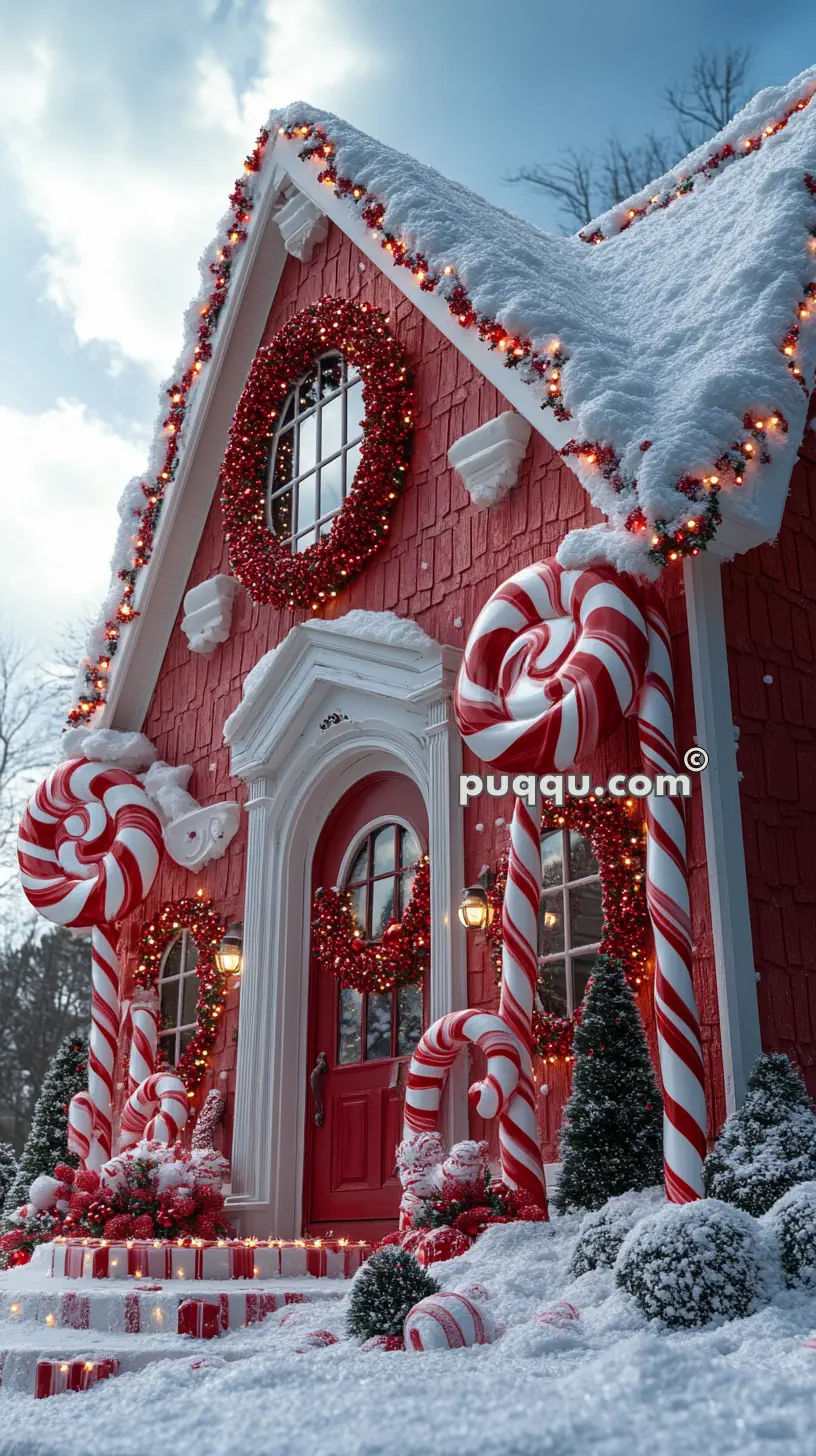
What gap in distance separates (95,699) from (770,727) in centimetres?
585

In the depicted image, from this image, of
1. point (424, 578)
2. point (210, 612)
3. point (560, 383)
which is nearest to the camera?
point (560, 383)

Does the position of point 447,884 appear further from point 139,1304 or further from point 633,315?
point 633,315

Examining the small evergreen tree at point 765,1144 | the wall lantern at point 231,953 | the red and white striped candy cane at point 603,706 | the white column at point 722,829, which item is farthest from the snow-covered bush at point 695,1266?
the wall lantern at point 231,953

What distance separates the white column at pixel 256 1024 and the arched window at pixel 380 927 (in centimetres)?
50

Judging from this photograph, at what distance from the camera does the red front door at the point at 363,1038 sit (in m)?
7.43

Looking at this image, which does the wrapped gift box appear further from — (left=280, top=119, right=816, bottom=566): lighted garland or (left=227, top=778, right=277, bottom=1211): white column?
(left=280, top=119, right=816, bottom=566): lighted garland

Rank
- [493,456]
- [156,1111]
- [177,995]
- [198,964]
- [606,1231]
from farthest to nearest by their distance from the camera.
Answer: [177,995] → [198,964] → [156,1111] → [493,456] → [606,1231]

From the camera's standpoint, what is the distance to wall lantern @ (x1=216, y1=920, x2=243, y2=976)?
836 centimetres

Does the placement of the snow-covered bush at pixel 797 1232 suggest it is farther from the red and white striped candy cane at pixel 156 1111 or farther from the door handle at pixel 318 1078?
the red and white striped candy cane at pixel 156 1111

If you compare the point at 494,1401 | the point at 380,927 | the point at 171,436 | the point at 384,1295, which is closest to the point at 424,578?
the point at 380,927

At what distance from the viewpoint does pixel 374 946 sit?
7785 mm

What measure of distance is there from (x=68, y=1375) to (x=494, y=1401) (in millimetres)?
1902

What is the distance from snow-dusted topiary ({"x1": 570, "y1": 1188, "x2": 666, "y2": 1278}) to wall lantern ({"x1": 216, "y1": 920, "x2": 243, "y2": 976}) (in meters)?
3.69

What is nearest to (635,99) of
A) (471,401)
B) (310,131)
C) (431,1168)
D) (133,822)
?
(310,131)
